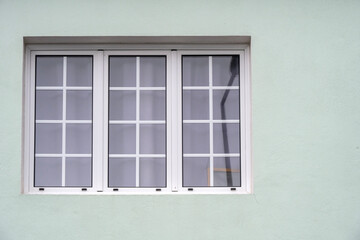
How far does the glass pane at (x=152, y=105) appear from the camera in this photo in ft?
17.7

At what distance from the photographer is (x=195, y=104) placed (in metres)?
5.39

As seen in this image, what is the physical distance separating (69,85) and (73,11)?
752mm

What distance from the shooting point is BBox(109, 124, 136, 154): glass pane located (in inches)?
211

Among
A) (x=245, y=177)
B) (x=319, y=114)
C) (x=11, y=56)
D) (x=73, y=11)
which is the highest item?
(x=73, y=11)

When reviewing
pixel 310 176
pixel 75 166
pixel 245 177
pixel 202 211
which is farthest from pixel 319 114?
pixel 75 166

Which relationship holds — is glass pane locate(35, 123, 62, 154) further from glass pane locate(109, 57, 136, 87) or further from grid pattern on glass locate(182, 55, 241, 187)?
grid pattern on glass locate(182, 55, 241, 187)

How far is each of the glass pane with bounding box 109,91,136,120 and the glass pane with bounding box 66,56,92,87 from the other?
32cm

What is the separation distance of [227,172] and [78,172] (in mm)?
1510

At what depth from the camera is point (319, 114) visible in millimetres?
5164

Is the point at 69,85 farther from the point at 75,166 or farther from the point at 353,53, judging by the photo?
the point at 353,53

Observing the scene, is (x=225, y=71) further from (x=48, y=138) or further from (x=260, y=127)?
(x=48, y=138)

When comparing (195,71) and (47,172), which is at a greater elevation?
(195,71)

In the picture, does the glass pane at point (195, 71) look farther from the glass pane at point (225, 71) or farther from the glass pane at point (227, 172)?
the glass pane at point (227, 172)

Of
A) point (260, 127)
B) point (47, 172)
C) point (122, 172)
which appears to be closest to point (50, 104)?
point (47, 172)
